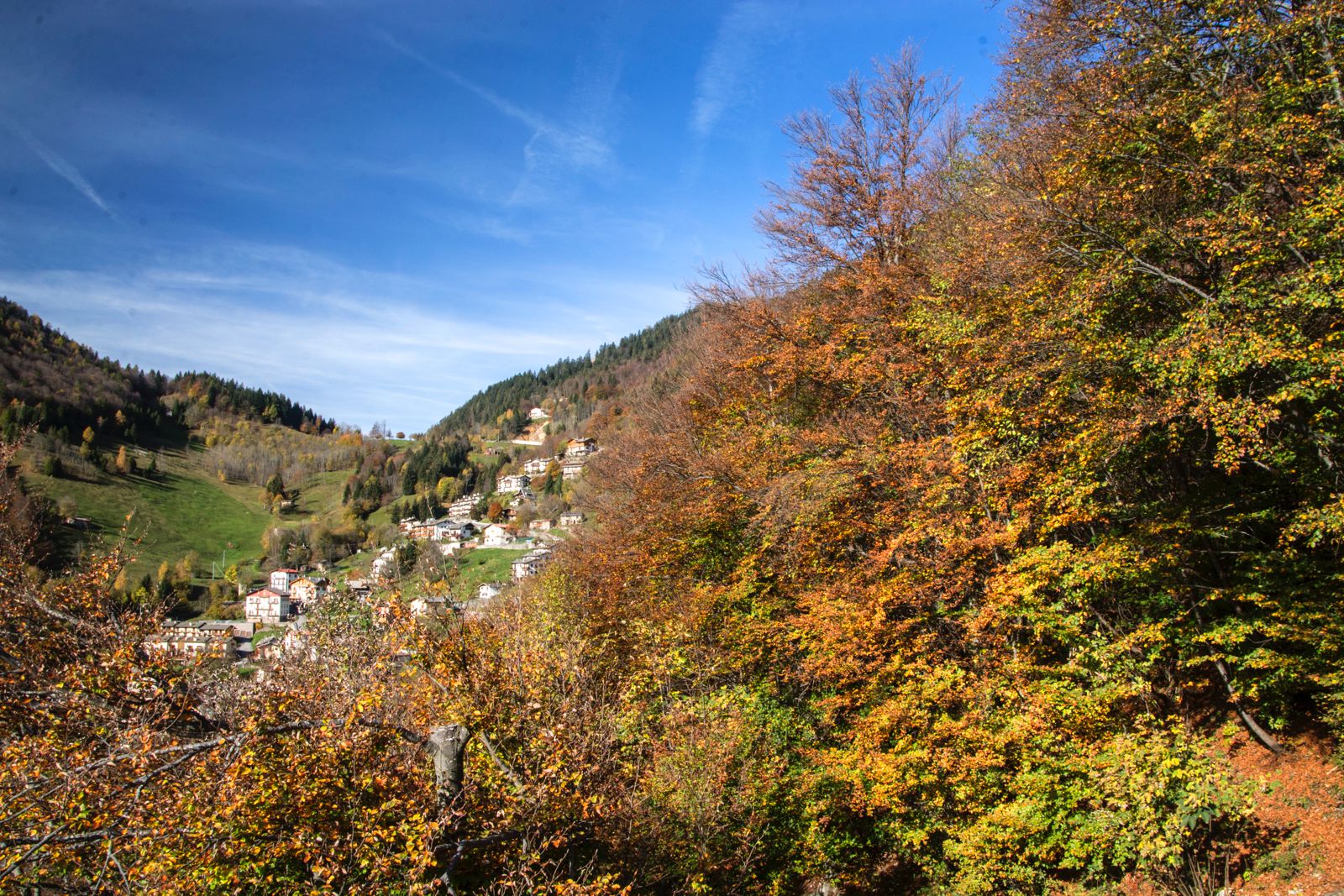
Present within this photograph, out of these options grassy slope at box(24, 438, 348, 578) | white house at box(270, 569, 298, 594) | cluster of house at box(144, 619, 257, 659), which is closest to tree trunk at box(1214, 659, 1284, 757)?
cluster of house at box(144, 619, 257, 659)

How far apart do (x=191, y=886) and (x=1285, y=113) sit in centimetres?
1455

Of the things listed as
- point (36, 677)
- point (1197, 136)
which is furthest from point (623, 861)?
point (1197, 136)

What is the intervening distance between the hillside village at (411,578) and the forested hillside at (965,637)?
0.51 meters

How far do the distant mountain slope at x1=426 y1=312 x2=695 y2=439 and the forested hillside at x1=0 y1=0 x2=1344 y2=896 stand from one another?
310 ft

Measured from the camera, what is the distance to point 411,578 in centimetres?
1507

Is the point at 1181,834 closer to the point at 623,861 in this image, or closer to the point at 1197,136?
the point at 623,861

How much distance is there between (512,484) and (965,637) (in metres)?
121

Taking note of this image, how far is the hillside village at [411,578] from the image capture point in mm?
9117

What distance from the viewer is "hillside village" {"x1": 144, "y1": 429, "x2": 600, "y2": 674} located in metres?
9.12

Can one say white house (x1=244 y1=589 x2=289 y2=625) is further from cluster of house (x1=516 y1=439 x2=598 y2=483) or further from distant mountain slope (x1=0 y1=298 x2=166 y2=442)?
distant mountain slope (x1=0 y1=298 x2=166 y2=442)

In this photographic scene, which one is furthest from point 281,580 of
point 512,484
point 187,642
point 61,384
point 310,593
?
point 61,384

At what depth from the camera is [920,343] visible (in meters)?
13.8

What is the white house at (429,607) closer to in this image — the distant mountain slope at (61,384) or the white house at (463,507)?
the white house at (463,507)

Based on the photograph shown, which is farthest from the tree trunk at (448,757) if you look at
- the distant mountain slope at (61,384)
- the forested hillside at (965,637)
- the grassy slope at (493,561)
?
the distant mountain slope at (61,384)
